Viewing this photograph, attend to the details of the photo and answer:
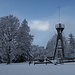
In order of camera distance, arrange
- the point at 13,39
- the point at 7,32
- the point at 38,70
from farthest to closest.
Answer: the point at 13,39 < the point at 7,32 < the point at 38,70

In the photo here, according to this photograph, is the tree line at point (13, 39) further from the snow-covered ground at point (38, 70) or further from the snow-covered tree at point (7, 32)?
the snow-covered ground at point (38, 70)

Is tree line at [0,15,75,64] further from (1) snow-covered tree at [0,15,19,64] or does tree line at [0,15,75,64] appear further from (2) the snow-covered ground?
(2) the snow-covered ground

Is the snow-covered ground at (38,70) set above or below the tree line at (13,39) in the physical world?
below

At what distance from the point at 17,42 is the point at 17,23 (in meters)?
4.13

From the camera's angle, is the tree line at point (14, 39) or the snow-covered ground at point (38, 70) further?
the tree line at point (14, 39)

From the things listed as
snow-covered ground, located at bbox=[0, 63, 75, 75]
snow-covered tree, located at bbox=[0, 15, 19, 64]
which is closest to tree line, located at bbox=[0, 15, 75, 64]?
snow-covered tree, located at bbox=[0, 15, 19, 64]

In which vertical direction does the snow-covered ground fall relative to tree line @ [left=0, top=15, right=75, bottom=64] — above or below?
below

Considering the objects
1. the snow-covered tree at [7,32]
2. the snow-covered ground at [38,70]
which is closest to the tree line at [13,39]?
the snow-covered tree at [7,32]

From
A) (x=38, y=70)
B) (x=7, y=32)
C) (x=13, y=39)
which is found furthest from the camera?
(x=13, y=39)

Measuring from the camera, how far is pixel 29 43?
116 feet

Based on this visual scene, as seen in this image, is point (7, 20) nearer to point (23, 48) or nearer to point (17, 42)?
point (17, 42)

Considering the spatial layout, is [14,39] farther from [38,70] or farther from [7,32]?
[38,70]

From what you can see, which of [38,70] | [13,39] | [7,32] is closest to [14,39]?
[13,39]

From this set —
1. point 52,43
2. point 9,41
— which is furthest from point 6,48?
point 52,43
